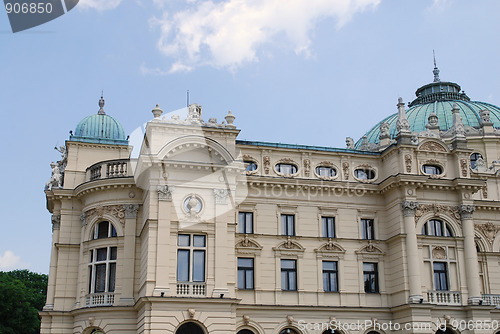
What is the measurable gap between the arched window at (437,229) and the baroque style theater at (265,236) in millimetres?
92

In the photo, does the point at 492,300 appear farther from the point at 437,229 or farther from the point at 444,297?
the point at 437,229

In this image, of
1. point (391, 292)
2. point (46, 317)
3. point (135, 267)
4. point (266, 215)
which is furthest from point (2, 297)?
point (391, 292)

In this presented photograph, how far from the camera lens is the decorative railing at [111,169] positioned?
1479 inches

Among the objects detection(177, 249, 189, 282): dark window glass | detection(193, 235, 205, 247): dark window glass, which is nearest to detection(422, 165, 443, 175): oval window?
detection(193, 235, 205, 247): dark window glass

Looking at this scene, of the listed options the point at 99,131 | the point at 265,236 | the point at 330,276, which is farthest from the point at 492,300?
the point at 99,131

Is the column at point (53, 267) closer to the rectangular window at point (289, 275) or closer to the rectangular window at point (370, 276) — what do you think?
the rectangular window at point (289, 275)

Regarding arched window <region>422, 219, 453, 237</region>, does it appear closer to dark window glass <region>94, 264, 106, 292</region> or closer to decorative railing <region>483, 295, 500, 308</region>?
decorative railing <region>483, 295, 500, 308</region>

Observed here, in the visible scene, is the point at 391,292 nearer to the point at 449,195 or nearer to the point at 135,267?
the point at 449,195

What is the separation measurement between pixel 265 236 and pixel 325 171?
622cm

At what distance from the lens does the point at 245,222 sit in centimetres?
3819

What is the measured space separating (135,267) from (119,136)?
1150 centimetres

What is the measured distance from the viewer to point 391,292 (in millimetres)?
38625

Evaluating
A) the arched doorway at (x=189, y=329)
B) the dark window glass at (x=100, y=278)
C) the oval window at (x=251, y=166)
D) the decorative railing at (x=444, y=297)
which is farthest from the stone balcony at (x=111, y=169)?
the decorative railing at (x=444, y=297)

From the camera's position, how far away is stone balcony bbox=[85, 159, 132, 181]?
37.6 m
